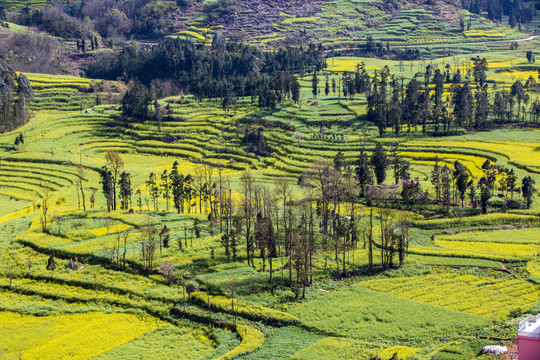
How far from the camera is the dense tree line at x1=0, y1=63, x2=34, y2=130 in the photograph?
163m

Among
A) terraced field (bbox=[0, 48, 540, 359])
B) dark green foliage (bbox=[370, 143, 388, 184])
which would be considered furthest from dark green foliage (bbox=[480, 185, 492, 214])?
dark green foliage (bbox=[370, 143, 388, 184])

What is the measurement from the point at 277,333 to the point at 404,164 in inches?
2268

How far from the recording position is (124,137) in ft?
530

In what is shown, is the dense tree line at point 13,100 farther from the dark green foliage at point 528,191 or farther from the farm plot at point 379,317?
the dark green foliage at point 528,191

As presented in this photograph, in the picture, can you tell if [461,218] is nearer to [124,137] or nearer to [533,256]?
[533,256]

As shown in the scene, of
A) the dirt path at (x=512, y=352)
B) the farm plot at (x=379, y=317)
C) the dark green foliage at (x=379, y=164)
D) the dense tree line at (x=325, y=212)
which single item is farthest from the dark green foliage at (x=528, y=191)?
the dirt path at (x=512, y=352)

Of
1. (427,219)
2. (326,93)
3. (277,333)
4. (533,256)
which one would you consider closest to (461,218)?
(427,219)

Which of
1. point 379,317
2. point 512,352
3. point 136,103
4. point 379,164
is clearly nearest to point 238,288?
point 379,317

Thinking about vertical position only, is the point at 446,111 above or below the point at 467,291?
above

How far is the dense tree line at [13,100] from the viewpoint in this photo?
163 meters

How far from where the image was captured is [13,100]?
173125 mm

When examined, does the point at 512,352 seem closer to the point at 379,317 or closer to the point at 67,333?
the point at 379,317

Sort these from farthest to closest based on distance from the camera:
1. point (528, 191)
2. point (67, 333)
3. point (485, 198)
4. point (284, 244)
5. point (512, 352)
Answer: point (528, 191) < point (485, 198) < point (284, 244) < point (67, 333) < point (512, 352)

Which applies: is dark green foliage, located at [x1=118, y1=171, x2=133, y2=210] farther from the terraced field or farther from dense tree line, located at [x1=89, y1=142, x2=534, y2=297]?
the terraced field
